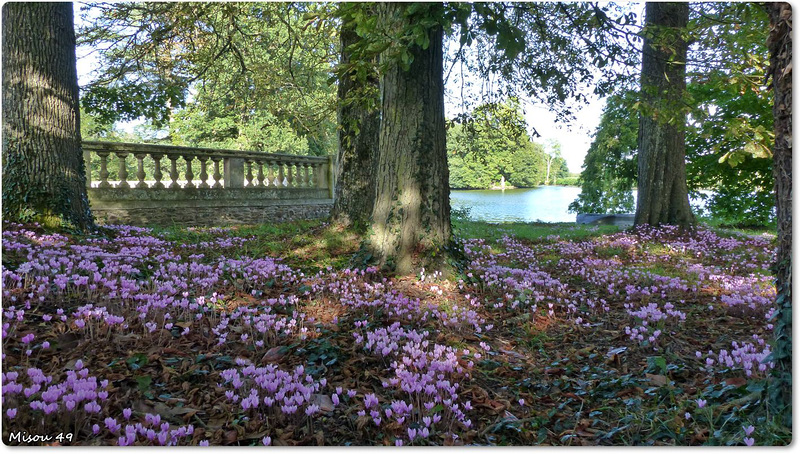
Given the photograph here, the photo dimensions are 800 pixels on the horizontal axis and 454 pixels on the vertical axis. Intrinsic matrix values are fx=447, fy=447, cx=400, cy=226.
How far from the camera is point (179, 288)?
4.65m

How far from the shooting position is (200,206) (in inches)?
450

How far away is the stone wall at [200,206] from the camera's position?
32.5ft

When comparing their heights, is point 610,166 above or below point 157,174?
above

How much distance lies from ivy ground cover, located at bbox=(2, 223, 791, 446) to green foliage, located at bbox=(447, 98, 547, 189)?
4.46 meters

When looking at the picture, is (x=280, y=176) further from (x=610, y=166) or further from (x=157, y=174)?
(x=610, y=166)

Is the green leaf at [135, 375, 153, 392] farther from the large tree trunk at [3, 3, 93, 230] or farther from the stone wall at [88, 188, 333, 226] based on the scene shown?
the stone wall at [88, 188, 333, 226]

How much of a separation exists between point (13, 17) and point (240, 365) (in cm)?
685

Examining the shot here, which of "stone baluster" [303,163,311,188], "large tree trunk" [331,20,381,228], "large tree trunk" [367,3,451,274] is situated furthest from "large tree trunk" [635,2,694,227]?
"stone baluster" [303,163,311,188]

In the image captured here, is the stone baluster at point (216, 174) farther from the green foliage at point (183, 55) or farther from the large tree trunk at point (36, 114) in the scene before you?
the large tree trunk at point (36, 114)

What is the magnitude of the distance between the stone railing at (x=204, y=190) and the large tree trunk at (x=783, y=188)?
1092cm

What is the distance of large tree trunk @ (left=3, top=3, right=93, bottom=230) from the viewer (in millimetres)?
6391

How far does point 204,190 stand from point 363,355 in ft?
31.4

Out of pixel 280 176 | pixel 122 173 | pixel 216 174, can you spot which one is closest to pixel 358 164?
pixel 216 174

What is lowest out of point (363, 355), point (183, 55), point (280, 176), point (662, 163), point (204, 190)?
point (363, 355)
